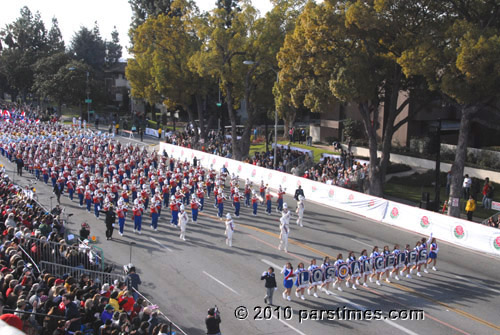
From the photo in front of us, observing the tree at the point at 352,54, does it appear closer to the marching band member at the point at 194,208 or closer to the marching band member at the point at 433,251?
the marching band member at the point at 194,208

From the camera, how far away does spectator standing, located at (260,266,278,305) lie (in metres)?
13.3

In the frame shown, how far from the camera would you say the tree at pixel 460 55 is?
64.0 feet

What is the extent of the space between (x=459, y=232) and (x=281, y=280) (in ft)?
29.5

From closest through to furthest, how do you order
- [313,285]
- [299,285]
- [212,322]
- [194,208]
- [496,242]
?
1. [212,322]
2. [299,285]
3. [313,285]
4. [496,242]
5. [194,208]

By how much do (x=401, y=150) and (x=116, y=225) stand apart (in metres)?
24.6

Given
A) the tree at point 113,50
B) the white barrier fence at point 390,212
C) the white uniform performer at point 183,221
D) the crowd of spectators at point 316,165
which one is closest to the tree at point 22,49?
the tree at point 113,50

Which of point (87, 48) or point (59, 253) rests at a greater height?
point (87, 48)

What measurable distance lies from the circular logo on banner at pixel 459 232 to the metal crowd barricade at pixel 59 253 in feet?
48.1

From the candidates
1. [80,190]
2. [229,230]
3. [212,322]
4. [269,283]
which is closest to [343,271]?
[269,283]

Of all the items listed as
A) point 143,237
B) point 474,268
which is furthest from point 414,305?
point 143,237

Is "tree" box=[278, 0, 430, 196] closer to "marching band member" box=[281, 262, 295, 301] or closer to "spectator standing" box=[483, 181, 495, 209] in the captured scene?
"spectator standing" box=[483, 181, 495, 209]

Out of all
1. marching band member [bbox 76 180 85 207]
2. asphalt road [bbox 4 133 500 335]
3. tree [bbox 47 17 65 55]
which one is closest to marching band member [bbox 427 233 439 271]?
asphalt road [bbox 4 133 500 335]

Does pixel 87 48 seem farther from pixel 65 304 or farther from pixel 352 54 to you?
pixel 65 304

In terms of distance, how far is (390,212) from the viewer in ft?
75.0
